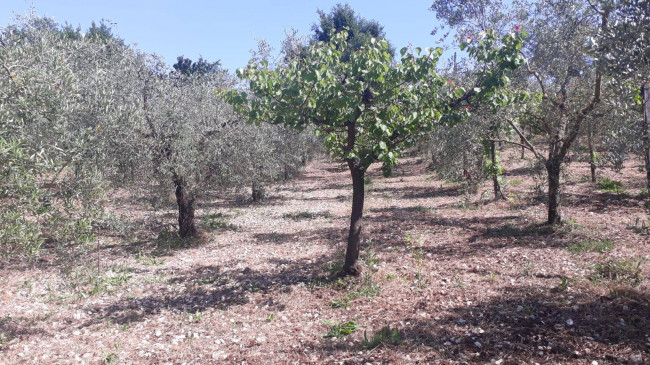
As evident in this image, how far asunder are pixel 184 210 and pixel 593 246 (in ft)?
36.3

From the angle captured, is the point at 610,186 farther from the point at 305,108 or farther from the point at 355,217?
the point at 305,108

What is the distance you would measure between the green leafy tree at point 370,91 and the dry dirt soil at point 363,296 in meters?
2.74

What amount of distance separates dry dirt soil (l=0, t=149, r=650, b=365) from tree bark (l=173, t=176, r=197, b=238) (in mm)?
489

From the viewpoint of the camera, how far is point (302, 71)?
7164mm

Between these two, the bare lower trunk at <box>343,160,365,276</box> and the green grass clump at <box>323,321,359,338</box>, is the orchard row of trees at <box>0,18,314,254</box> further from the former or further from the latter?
the bare lower trunk at <box>343,160,365,276</box>

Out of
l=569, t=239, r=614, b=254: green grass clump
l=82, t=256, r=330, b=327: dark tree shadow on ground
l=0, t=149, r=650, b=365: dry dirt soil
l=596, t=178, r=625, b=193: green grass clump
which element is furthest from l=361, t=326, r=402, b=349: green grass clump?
l=596, t=178, r=625, b=193: green grass clump

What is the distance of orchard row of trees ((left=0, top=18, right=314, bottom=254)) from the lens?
17.6 ft

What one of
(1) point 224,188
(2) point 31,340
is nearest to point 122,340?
(2) point 31,340

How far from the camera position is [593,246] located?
915 centimetres

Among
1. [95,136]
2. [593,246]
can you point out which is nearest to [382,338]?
[95,136]

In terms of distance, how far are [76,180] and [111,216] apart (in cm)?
91

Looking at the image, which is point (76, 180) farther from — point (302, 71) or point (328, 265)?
point (328, 265)

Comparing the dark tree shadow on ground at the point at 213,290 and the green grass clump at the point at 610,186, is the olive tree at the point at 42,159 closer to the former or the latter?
the dark tree shadow on ground at the point at 213,290

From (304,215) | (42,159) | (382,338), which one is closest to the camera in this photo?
(42,159)
